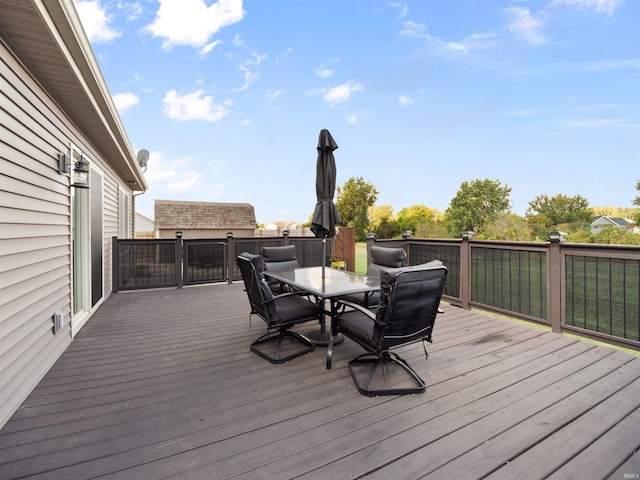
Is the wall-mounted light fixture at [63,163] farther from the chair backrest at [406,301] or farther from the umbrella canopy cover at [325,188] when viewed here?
the chair backrest at [406,301]

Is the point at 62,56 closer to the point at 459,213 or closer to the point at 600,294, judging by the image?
the point at 600,294

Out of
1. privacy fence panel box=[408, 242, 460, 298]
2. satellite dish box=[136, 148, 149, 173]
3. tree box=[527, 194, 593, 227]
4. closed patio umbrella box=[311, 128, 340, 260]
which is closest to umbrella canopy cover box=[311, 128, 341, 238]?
closed patio umbrella box=[311, 128, 340, 260]

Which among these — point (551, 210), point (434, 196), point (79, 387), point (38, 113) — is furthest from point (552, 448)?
point (551, 210)

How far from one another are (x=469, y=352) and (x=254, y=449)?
227 cm

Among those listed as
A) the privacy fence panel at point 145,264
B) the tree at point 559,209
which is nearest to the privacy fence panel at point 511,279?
the privacy fence panel at point 145,264

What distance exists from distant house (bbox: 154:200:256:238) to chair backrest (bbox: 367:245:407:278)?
1406 centimetres

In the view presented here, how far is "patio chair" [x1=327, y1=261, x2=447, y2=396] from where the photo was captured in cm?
228

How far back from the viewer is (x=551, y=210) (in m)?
31.9

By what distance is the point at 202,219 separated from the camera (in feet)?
59.0

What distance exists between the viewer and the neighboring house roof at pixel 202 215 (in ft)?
56.5

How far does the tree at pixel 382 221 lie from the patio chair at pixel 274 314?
18.1 meters

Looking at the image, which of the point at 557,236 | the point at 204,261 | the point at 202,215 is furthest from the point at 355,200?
the point at 557,236

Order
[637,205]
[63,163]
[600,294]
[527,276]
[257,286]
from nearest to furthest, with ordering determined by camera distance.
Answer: [257,286] < [63,163] < [600,294] < [527,276] < [637,205]

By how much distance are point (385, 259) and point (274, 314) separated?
1.89 meters
